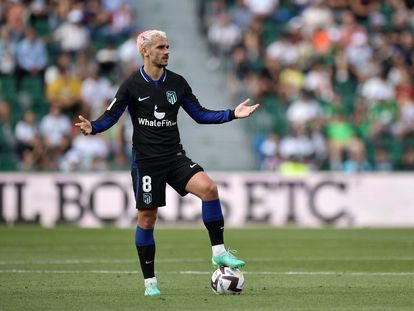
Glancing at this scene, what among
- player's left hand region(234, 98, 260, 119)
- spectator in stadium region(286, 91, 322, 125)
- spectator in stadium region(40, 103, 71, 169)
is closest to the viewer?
player's left hand region(234, 98, 260, 119)

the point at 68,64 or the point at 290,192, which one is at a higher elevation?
the point at 68,64

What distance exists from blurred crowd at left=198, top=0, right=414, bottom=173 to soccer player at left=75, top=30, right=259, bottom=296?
1286 cm

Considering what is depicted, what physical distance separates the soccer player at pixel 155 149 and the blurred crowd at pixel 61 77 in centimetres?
1255

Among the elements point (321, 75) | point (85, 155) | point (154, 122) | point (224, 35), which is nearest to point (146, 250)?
point (154, 122)

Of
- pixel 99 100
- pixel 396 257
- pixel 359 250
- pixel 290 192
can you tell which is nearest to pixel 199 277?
pixel 396 257

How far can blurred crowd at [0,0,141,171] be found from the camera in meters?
23.2

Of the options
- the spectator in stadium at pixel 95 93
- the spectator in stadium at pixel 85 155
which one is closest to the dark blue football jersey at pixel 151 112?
the spectator in stadium at pixel 85 155

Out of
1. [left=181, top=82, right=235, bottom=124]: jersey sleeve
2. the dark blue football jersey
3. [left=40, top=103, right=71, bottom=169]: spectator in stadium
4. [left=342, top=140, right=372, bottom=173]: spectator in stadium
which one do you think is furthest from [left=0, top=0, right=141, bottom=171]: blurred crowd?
the dark blue football jersey

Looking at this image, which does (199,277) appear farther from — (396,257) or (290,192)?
(290,192)

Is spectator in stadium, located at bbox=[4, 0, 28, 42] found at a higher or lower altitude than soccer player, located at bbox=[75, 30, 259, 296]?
higher

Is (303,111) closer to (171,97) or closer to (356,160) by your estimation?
(356,160)

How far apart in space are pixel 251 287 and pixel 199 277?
1.24m

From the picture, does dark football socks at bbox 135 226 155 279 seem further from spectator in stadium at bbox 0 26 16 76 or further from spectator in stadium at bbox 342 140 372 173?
spectator in stadium at bbox 0 26 16 76

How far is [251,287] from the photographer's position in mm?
11039
